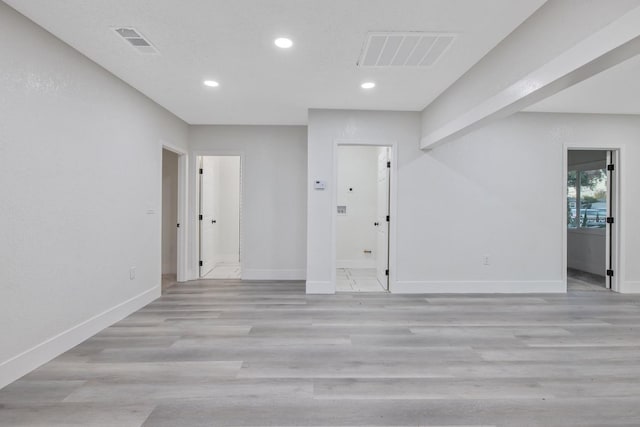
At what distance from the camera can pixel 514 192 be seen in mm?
4676

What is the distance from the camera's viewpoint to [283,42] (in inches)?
104

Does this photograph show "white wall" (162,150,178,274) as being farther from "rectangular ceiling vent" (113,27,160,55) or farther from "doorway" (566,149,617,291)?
"doorway" (566,149,617,291)

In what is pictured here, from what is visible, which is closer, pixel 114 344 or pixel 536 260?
pixel 114 344

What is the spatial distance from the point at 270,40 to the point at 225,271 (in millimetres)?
4491

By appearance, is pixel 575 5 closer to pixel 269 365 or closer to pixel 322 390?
pixel 322 390

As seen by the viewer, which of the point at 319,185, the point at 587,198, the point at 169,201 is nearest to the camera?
the point at 319,185

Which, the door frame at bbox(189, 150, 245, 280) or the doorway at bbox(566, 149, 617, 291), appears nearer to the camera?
the door frame at bbox(189, 150, 245, 280)

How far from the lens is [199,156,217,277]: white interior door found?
555 centimetres

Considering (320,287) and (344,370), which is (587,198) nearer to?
(320,287)

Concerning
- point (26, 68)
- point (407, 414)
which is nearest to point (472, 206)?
point (407, 414)

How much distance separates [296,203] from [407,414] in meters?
3.89

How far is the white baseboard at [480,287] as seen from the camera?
182 inches

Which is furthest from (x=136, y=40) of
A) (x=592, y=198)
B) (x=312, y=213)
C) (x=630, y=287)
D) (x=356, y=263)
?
(x=592, y=198)

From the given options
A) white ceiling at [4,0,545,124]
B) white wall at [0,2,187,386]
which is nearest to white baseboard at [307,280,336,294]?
white wall at [0,2,187,386]
